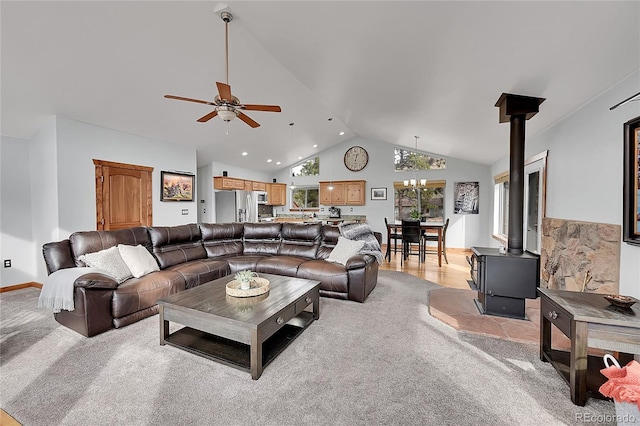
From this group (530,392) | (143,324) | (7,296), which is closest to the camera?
(530,392)

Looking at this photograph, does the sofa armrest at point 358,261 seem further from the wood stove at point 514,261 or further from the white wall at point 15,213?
the white wall at point 15,213

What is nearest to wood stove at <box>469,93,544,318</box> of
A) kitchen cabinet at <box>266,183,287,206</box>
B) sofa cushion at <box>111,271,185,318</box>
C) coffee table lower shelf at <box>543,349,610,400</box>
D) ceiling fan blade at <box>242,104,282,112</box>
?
coffee table lower shelf at <box>543,349,610,400</box>

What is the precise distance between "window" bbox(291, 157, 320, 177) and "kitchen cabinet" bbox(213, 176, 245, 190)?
2.45 metres

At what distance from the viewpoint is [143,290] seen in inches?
115

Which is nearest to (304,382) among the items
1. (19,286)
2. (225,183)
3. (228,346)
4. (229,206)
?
(228,346)

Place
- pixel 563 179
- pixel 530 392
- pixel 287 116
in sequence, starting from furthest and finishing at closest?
pixel 287 116
pixel 563 179
pixel 530 392

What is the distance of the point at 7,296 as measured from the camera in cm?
390

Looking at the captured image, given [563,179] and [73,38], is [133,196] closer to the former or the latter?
[73,38]

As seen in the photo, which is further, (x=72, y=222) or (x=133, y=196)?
(x=133, y=196)

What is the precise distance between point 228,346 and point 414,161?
7263mm

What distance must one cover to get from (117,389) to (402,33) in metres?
3.65

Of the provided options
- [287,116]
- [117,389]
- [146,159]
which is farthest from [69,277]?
[287,116]

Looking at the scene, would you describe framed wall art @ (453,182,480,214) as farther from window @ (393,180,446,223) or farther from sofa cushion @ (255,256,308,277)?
sofa cushion @ (255,256,308,277)

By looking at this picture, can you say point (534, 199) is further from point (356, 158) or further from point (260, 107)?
point (356, 158)
